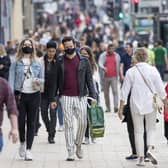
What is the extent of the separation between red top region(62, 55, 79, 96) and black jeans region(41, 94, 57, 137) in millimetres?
2376

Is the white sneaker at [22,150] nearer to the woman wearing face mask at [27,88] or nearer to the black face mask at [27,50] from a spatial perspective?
the woman wearing face mask at [27,88]

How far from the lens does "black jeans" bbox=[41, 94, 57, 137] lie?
15453 millimetres

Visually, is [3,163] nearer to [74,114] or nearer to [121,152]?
[74,114]

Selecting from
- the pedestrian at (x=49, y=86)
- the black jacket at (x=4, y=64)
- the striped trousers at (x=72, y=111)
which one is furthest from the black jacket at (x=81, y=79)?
the black jacket at (x=4, y=64)

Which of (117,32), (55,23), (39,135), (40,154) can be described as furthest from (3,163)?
(55,23)

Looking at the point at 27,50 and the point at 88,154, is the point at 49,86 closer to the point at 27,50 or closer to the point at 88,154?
the point at 88,154

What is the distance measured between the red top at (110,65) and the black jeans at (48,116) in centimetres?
566

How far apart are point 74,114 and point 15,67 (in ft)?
3.80

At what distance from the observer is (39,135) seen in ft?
55.0

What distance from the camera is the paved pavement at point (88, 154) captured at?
1295 cm

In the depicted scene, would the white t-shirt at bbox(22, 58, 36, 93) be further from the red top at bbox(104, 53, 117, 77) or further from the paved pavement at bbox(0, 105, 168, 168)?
the red top at bbox(104, 53, 117, 77)

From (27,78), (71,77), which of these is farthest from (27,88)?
(71,77)

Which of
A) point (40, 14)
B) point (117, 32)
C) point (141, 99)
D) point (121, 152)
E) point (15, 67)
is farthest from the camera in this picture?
point (40, 14)

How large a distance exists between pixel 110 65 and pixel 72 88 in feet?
28.0
